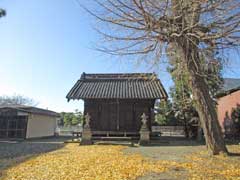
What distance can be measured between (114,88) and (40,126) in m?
10.6

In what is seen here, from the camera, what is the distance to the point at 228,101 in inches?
902

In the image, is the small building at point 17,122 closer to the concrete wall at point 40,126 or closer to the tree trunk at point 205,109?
the concrete wall at point 40,126

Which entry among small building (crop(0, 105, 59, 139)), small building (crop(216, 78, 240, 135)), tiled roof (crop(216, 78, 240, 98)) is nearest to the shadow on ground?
small building (crop(0, 105, 59, 139))

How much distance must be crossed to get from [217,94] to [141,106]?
299 inches

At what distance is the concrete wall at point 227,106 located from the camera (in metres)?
21.1

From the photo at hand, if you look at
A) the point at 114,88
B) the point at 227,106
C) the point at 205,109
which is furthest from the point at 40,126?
the point at 227,106

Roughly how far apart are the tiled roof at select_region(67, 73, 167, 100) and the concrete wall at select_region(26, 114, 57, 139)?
272 inches

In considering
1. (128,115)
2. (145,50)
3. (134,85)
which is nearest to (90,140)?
(128,115)

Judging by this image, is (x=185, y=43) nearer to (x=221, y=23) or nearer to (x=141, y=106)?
(x=221, y=23)

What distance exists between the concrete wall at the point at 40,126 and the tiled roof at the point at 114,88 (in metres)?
6.90

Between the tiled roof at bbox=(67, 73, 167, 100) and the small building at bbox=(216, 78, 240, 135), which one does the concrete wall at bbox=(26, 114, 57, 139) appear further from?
the small building at bbox=(216, 78, 240, 135)

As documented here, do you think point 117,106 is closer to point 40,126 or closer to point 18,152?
point 18,152

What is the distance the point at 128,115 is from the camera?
17859mm

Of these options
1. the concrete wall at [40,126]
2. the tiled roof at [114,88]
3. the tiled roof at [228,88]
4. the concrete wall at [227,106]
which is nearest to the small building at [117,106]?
the tiled roof at [114,88]
